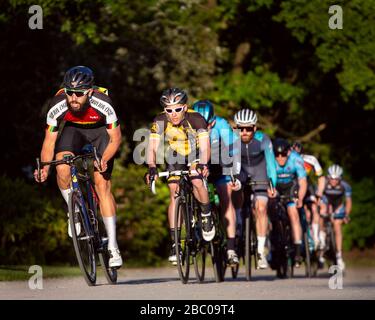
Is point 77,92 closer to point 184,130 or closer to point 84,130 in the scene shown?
point 84,130

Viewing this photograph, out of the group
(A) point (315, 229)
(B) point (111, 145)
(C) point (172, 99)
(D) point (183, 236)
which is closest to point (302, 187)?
(A) point (315, 229)

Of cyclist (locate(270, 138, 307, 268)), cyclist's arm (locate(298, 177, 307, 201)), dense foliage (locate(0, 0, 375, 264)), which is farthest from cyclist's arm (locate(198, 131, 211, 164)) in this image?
dense foliage (locate(0, 0, 375, 264))

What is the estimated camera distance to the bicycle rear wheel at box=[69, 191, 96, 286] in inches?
558

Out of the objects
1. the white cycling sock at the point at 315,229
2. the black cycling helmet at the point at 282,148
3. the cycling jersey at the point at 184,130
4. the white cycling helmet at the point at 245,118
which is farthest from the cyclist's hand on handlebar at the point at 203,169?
the white cycling sock at the point at 315,229

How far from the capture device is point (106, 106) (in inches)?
570

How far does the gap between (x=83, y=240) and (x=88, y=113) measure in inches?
52.2

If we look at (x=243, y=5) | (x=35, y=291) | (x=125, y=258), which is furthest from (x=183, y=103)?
(x=243, y=5)

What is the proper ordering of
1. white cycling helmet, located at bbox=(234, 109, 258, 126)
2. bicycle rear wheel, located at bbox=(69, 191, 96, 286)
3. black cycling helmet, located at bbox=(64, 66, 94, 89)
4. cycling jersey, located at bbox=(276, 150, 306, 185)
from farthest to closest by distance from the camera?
cycling jersey, located at bbox=(276, 150, 306, 185) < white cycling helmet, located at bbox=(234, 109, 258, 126) < black cycling helmet, located at bbox=(64, 66, 94, 89) < bicycle rear wheel, located at bbox=(69, 191, 96, 286)

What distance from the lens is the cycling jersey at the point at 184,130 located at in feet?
51.7

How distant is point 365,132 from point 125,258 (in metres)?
10.7

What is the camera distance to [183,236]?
15.9 meters

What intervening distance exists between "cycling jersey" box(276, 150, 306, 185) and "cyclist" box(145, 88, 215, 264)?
5.12 meters

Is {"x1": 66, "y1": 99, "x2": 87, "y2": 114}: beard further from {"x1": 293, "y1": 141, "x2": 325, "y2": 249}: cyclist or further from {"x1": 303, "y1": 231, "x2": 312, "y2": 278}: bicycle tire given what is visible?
{"x1": 293, "y1": 141, "x2": 325, "y2": 249}: cyclist
